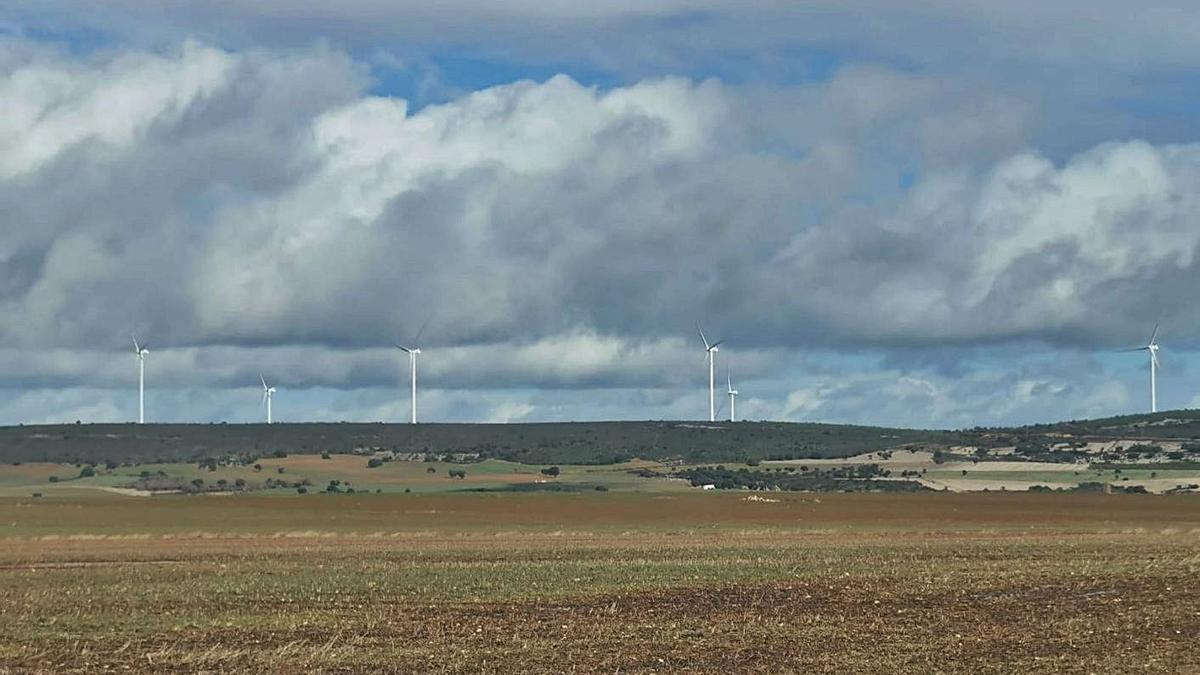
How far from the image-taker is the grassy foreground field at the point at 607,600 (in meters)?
29.7

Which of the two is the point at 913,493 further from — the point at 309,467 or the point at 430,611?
the point at 430,611

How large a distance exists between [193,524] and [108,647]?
67.5m

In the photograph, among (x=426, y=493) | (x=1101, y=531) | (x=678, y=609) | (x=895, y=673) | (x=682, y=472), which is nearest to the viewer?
(x=895, y=673)

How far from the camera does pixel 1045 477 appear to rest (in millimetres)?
167250

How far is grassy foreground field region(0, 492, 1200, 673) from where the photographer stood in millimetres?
29703

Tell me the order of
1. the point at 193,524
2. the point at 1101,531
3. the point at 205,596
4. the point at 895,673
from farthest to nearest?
the point at 193,524 → the point at 1101,531 → the point at 205,596 → the point at 895,673

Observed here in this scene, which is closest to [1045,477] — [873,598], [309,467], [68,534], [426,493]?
[426,493]

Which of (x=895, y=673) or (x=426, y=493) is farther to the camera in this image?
(x=426, y=493)

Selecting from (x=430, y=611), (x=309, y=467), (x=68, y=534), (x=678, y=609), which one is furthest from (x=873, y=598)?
(x=309, y=467)

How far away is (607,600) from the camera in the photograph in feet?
133

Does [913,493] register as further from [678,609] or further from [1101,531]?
[678,609]

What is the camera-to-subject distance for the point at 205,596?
43.3 meters

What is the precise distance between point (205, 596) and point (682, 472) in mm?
138267

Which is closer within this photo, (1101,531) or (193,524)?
(1101,531)
